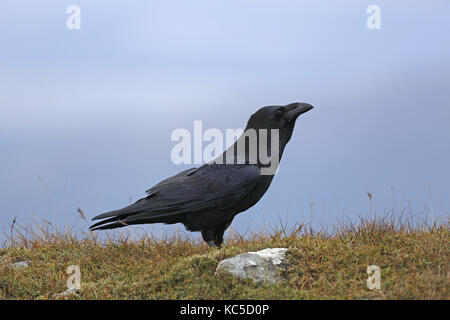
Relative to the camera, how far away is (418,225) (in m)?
6.12

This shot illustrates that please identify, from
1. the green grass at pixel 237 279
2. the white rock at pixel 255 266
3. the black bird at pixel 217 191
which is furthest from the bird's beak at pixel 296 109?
the white rock at pixel 255 266

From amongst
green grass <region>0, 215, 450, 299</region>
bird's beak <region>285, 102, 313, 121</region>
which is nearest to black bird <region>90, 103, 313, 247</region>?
bird's beak <region>285, 102, 313, 121</region>

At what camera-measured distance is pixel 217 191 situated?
5.59 meters

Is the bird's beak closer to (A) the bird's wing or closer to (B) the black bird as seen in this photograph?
(B) the black bird

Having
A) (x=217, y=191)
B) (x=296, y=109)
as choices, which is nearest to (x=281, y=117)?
(x=296, y=109)

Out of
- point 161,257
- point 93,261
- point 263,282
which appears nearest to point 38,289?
point 93,261

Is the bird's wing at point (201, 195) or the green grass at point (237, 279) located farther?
the bird's wing at point (201, 195)

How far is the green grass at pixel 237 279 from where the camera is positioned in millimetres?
Result: 4191

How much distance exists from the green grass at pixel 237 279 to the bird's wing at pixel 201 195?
1.75ft

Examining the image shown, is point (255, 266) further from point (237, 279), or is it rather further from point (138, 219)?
point (138, 219)

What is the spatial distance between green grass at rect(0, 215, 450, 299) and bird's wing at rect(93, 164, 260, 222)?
534mm

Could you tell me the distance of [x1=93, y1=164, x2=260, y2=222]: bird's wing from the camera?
5574mm

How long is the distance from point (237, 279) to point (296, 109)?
244 centimetres

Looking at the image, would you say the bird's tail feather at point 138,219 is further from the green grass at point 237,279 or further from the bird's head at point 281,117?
the bird's head at point 281,117
